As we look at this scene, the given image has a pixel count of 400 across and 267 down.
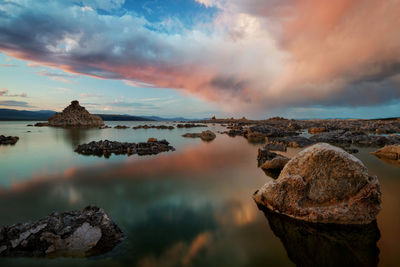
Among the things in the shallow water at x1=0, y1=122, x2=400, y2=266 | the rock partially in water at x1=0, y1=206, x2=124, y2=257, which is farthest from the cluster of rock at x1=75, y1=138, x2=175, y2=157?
the rock partially in water at x1=0, y1=206, x2=124, y2=257

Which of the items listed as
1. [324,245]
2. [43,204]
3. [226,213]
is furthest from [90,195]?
[324,245]

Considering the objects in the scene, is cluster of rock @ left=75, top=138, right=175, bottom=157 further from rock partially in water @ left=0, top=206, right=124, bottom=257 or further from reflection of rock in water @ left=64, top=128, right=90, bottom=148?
rock partially in water @ left=0, top=206, right=124, bottom=257

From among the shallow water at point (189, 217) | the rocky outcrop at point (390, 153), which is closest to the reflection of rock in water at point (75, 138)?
the shallow water at point (189, 217)

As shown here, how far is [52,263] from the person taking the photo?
169 inches

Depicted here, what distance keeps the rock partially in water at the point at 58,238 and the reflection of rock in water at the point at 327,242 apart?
4.88m

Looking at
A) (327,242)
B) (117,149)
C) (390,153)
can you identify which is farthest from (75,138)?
(390,153)

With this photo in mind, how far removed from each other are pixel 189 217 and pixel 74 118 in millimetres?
84193

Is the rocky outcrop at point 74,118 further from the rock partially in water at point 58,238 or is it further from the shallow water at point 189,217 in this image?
the rock partially in water at point 58,238

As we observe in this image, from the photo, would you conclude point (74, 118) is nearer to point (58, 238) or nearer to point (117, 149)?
point (117, 149)

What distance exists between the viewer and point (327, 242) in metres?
5.21

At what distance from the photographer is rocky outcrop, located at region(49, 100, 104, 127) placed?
235ft

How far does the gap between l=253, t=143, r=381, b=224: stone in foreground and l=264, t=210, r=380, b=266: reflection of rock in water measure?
31 cm

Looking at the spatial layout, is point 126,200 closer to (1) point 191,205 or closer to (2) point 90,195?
(2) point 90,195

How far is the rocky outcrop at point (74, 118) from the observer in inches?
2817
